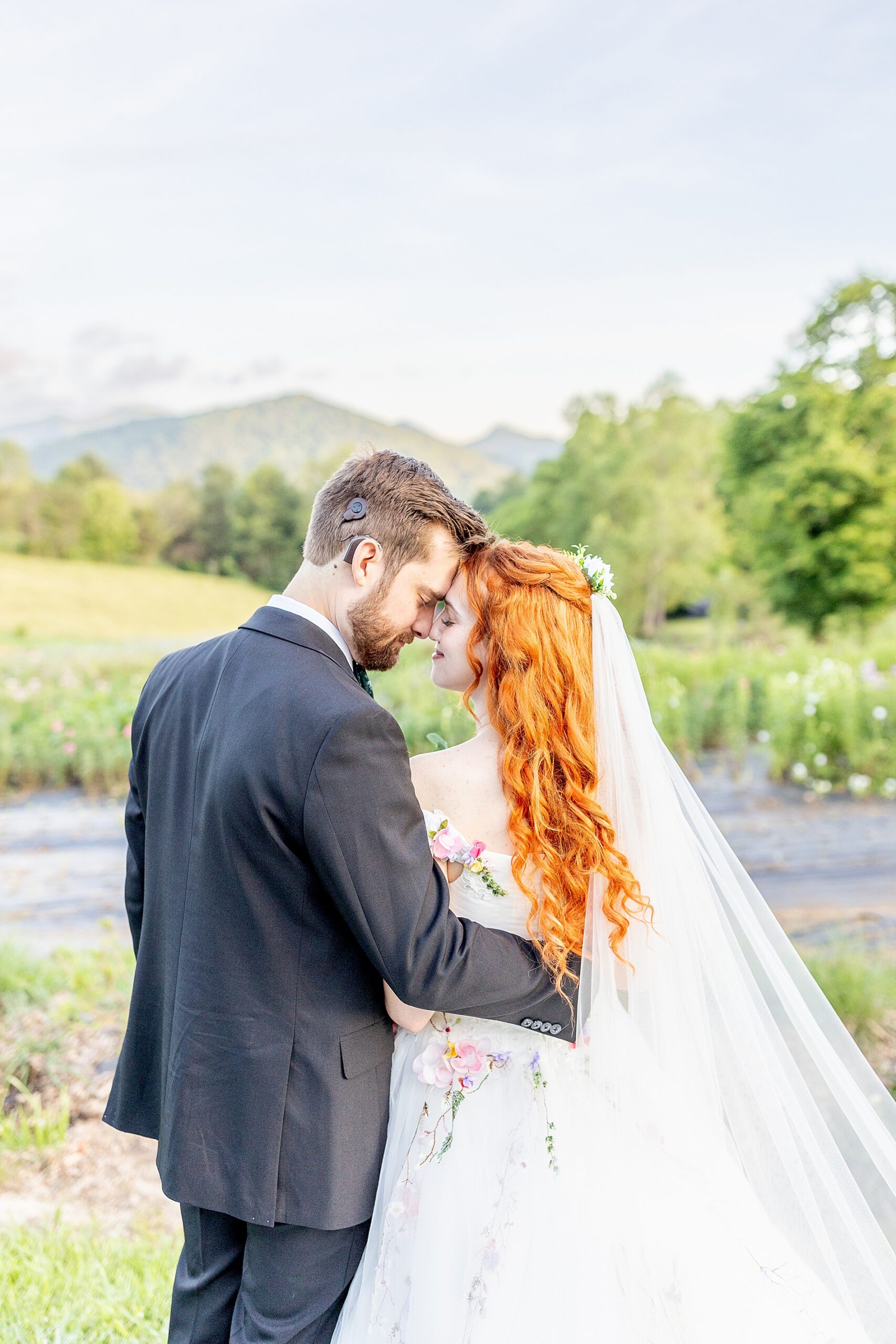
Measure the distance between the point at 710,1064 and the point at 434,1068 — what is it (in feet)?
1.89

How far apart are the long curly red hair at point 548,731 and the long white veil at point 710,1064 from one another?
39 millimetres

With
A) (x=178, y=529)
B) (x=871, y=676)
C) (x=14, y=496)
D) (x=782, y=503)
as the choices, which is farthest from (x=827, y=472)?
(x=14, y=496)

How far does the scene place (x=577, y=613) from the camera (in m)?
1.98

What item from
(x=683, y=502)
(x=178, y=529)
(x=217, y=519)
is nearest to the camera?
(x=178, y=529)

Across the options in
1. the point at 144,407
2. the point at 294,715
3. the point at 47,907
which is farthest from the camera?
the point at 144,407

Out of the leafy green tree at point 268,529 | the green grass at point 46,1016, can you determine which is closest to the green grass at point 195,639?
the leafy green tree at point 268,529

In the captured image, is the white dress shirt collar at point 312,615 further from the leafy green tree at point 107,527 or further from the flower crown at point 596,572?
the leafy green tree at point 107,527

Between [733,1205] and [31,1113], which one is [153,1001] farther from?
[31,1113]

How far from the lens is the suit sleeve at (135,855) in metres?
1.99

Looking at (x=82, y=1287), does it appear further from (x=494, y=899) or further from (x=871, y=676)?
(x=871, y=676)

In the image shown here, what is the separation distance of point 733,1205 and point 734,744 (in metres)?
7.26

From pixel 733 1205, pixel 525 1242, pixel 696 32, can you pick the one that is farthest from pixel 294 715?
pixel 696 32

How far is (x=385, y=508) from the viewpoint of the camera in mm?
1771

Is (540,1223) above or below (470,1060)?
below
